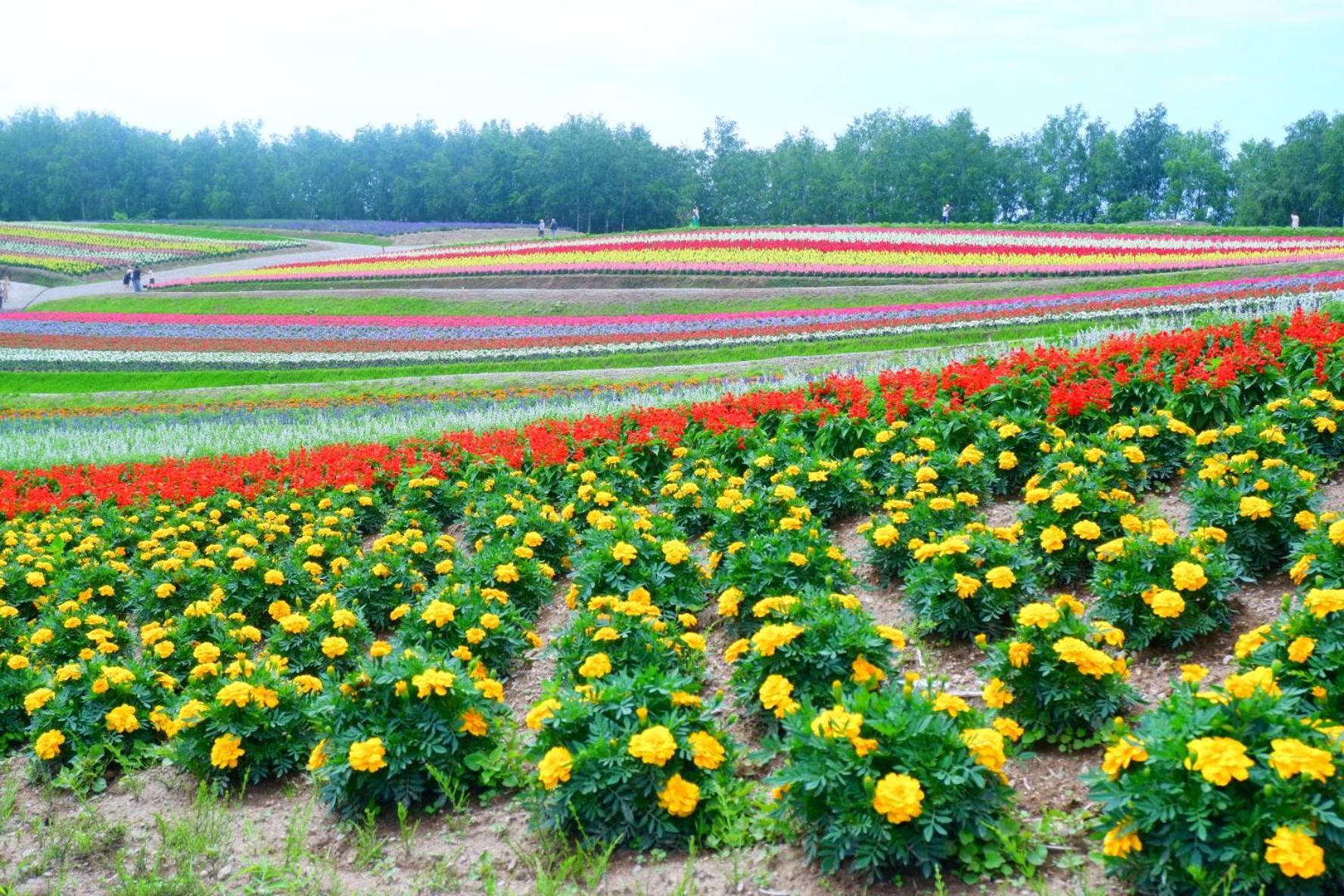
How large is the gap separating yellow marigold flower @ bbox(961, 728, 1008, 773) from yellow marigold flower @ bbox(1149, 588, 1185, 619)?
1385 millimetres

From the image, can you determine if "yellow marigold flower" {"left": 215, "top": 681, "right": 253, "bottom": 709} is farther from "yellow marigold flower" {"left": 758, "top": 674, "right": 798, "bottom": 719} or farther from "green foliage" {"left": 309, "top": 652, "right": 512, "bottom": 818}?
"yellow marigold flower" {"left": 758, "top": 674, "right": 798, "bottom": 719}

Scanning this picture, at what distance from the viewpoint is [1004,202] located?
62.2m

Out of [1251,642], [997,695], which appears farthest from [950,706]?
[1251,642]

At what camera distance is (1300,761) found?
2.98 metres

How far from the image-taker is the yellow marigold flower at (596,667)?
4.49 meters

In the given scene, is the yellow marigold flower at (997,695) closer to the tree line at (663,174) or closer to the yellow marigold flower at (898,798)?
the yellow marigold flower at (898,798)

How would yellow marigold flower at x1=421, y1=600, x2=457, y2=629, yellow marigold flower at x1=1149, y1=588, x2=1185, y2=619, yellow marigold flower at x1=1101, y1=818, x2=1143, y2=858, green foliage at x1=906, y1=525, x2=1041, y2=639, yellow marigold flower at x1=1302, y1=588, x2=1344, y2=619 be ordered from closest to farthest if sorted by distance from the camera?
yellow marigold flower at x1=1101, y1=818, x2=1143, y2=858 < yellow marigold flower at x1=1302, y1=588, x2=1344, y2=619 < yellow marigold flower at x1=1149, y1=588, x2=1185, y2=619 < green foliage at x1=906, y1=525, x2=1041, y2=639 < yellow marigold flower at x1=421, y1=600, x2=457, y2=629

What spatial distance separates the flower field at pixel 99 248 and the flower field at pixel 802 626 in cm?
4411

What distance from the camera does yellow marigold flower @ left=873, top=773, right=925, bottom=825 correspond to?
3.23 m

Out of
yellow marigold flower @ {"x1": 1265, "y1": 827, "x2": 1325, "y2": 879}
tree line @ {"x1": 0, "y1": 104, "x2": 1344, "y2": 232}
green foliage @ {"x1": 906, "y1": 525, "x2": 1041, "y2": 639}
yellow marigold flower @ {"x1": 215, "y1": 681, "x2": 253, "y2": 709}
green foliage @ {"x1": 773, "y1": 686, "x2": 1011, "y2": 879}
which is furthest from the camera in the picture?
tree line @ {"x1": 0, "y1": 104, "x2": 1344, "y2": 232}

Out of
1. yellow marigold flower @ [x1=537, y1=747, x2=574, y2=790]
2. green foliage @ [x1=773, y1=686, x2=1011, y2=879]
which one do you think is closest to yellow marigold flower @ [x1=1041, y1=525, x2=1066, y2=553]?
green foliage @ [x1=773, y1=686, x2=1011, y2=879]

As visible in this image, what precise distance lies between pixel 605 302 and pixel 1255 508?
22902 millimetres

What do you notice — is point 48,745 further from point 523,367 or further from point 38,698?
point 523,367

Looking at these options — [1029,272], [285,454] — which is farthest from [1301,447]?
[1029,272]
